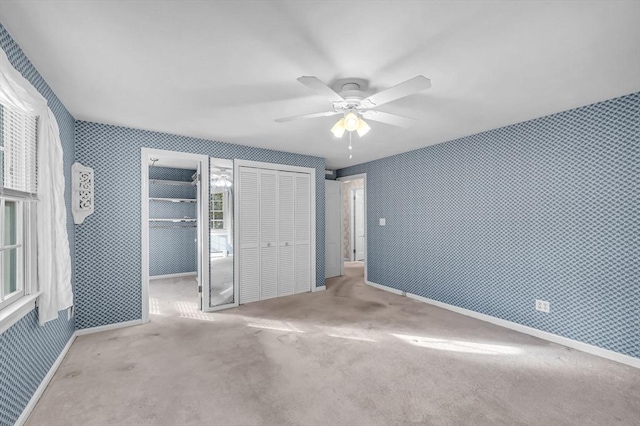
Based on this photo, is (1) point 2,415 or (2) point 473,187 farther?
(2) point 473,187

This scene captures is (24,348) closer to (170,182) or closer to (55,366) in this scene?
(55,366)

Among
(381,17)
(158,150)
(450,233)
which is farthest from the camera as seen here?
(450,233)

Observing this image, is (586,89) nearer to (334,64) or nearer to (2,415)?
(334,64)

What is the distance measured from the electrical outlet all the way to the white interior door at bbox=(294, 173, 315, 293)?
Answer: 315 centimetres

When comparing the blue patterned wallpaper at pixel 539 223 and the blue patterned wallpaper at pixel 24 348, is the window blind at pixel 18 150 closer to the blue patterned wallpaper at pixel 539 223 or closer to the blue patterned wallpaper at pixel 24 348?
the blue patterned wallpaper at pixel 24 348

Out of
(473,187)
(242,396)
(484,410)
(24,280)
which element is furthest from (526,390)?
(24,280)

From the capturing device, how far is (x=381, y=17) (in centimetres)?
160

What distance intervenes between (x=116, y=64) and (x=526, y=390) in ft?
12.6

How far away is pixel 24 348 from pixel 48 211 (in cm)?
91

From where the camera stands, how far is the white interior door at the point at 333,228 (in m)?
6.12

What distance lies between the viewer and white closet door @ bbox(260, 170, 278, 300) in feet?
15.0

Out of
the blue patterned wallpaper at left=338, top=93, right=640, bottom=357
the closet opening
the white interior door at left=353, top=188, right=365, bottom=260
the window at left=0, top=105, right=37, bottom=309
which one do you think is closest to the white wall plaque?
the window at left=0, top=105, right=37, bottom=309

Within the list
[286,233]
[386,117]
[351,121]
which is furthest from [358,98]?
[286,233]

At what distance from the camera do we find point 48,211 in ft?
6.88
